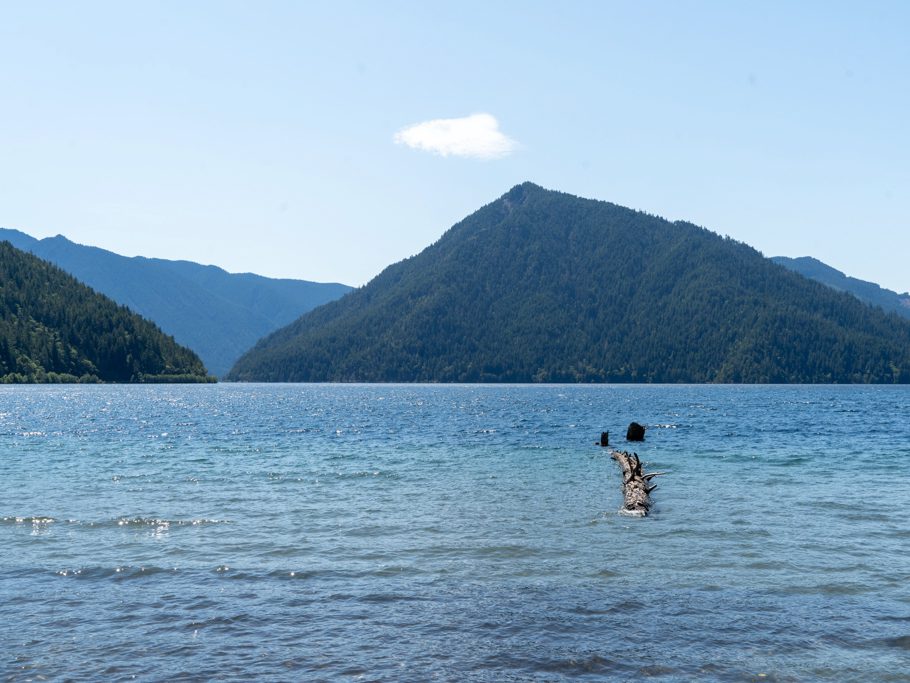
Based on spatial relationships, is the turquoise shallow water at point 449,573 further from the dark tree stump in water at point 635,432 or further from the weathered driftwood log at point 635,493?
the dark tree stump in water at point 635,432

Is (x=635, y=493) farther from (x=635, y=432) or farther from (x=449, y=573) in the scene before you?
(x=635, y=432)

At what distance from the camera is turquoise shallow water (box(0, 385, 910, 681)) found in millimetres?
14898

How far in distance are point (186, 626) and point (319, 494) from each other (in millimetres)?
20546

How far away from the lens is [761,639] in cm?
1602

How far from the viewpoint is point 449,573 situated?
21.8 m

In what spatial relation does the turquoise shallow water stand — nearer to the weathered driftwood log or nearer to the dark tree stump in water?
the weathered driftwood log

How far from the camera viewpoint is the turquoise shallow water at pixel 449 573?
1490cm

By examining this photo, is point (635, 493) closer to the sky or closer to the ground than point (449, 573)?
closer to the sky

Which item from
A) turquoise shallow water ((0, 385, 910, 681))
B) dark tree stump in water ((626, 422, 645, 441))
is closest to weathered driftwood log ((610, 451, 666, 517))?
turquoise shallow water ((0, 385, 910, 681))

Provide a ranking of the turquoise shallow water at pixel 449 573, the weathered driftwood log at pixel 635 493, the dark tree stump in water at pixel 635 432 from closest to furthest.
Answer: the turquoise shallow water at pixel 449 573 < the weathered driftwood log at pixel 635 493 < the dark tree stump in water at pixel 635 432

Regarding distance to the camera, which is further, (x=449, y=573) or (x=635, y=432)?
(x=635, y=432)

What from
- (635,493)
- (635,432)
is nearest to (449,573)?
(635,493)

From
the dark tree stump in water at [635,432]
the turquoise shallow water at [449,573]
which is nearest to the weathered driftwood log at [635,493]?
the turquoise shallow water at [449,573]

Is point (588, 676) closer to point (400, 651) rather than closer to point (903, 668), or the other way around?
point (400, 651)
